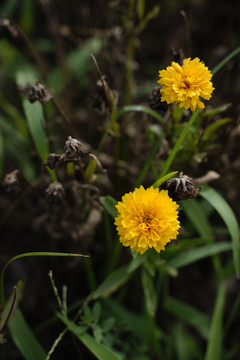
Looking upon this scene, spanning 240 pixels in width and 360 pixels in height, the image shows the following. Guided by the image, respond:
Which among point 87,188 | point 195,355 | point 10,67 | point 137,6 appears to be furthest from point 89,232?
point 10,67

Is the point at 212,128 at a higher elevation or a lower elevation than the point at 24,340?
higher

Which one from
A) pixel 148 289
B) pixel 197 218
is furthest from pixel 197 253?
pixel 148 289

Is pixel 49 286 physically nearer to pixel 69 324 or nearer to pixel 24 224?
pixel 24 224

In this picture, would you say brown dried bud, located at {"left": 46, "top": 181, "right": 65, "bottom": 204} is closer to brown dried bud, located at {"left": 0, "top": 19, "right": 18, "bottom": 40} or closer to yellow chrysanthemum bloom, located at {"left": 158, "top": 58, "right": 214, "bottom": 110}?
yellow chrysanthemum bloom, located at {"left": 158, "top": 58, "right": 214, "bottom": 110}

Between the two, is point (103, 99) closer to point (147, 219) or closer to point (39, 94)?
point (39, 94)

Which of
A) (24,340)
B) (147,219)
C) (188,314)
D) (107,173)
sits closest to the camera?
(147,219)

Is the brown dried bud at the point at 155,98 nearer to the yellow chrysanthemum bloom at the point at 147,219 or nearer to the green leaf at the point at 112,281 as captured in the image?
the yellow chrysanthemum bloom at the point at 147,219

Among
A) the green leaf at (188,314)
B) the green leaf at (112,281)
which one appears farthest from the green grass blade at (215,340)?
the green leaf at (112,281)
